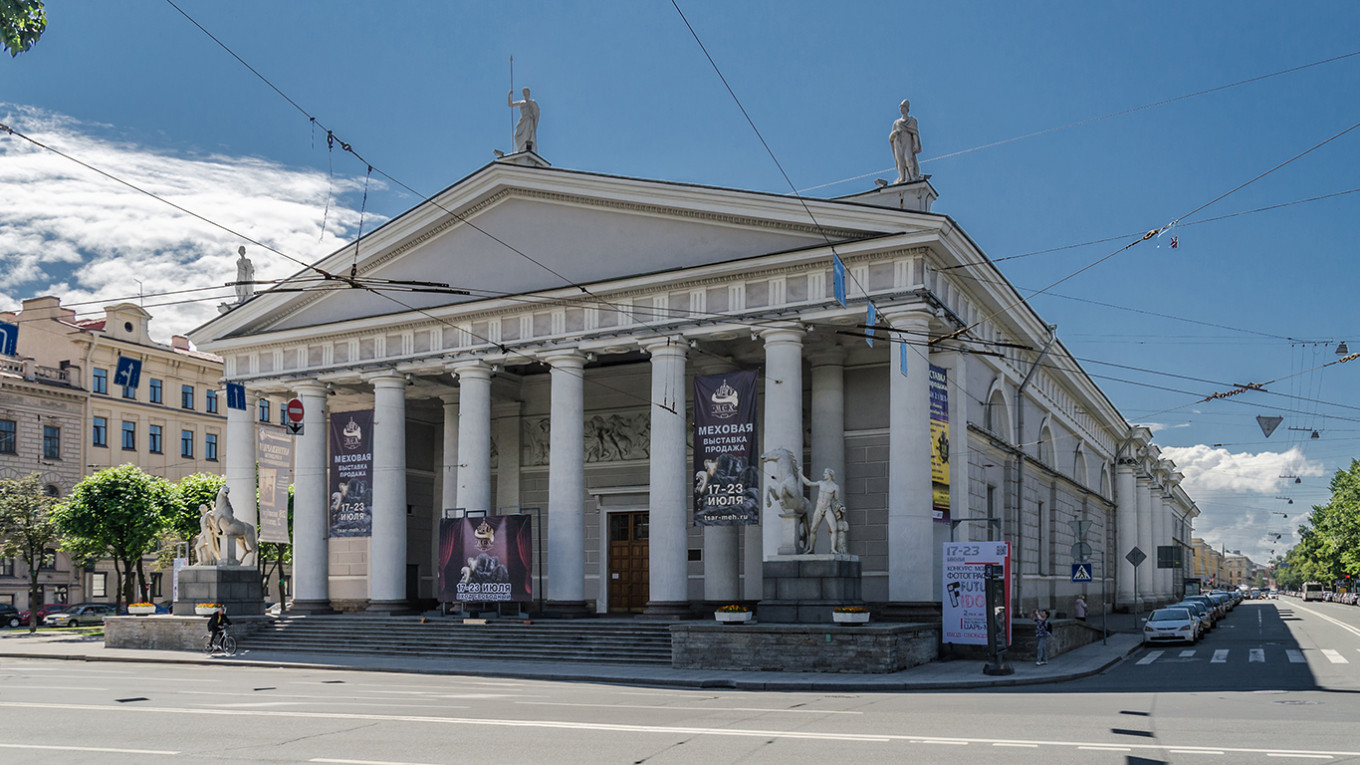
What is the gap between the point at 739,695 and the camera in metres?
22.5

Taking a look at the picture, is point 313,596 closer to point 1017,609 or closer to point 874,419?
point 874,419

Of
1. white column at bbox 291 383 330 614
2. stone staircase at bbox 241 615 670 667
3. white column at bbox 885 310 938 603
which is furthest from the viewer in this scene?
white column at bbox 291 383 330 614

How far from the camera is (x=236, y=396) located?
41.7 metres

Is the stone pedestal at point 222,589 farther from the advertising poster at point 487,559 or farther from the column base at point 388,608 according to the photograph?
the advertising poster at point 487,559

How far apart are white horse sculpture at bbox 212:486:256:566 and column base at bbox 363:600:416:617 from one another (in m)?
4.40

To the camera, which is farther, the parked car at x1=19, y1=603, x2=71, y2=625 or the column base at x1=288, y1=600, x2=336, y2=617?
the parked car at x1=19, y1=603, x2=71, y2=625

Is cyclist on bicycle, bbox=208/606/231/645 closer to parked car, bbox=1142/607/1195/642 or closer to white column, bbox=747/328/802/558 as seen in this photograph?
white column, bbox=747/328/802/558

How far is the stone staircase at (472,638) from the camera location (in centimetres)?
3094

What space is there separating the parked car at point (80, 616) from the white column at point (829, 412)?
3815cm

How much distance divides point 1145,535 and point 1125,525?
18.6ft

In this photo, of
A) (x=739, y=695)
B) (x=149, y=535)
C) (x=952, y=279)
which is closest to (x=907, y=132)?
(x=952, y=279)

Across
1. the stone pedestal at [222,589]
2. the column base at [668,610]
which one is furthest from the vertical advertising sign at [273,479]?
the column base at [668,610]

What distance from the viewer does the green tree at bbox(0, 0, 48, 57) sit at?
1111 centimetres

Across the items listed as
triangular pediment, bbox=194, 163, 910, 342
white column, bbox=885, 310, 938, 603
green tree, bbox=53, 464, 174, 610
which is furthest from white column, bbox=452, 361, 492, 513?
green tree, bbox=53, 464, 174, 610
